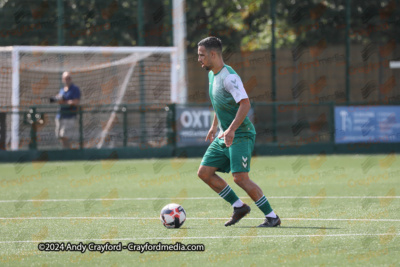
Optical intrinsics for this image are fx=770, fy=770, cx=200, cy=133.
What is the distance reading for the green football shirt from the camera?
8.32 meters

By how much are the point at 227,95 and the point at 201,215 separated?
1.86 meters

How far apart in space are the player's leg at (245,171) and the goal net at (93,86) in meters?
12.1

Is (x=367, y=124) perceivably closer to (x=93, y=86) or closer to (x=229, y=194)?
(x=93, y=86)

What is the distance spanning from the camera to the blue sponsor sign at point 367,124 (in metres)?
21.6

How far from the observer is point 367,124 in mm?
21641

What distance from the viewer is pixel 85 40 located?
30.9 meters

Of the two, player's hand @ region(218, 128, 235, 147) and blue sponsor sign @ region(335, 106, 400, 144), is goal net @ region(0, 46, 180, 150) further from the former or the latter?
player's hand @ region(218, 128, 235, 147)

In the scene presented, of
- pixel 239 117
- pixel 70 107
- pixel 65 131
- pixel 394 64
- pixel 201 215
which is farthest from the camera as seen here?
pixel 394 64

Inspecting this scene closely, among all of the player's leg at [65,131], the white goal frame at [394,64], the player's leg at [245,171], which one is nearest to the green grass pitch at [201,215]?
the player's leg at [245,171]

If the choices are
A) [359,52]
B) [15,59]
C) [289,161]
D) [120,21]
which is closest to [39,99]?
[15,59]

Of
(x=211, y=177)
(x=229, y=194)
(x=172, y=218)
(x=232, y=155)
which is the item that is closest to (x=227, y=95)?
(x=232, y=155)

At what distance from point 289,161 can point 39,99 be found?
7653 mm

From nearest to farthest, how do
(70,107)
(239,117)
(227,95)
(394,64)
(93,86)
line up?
(239,117), (227,95), (70,107), (93,86), (394,64)

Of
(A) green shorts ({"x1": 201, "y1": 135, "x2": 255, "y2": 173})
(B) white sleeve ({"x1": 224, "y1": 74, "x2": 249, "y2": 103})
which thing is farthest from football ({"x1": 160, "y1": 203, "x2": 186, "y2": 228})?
(B) white sleeve ({"x1": 224, "y1": 74, "x2": 249, "y2": 103})
